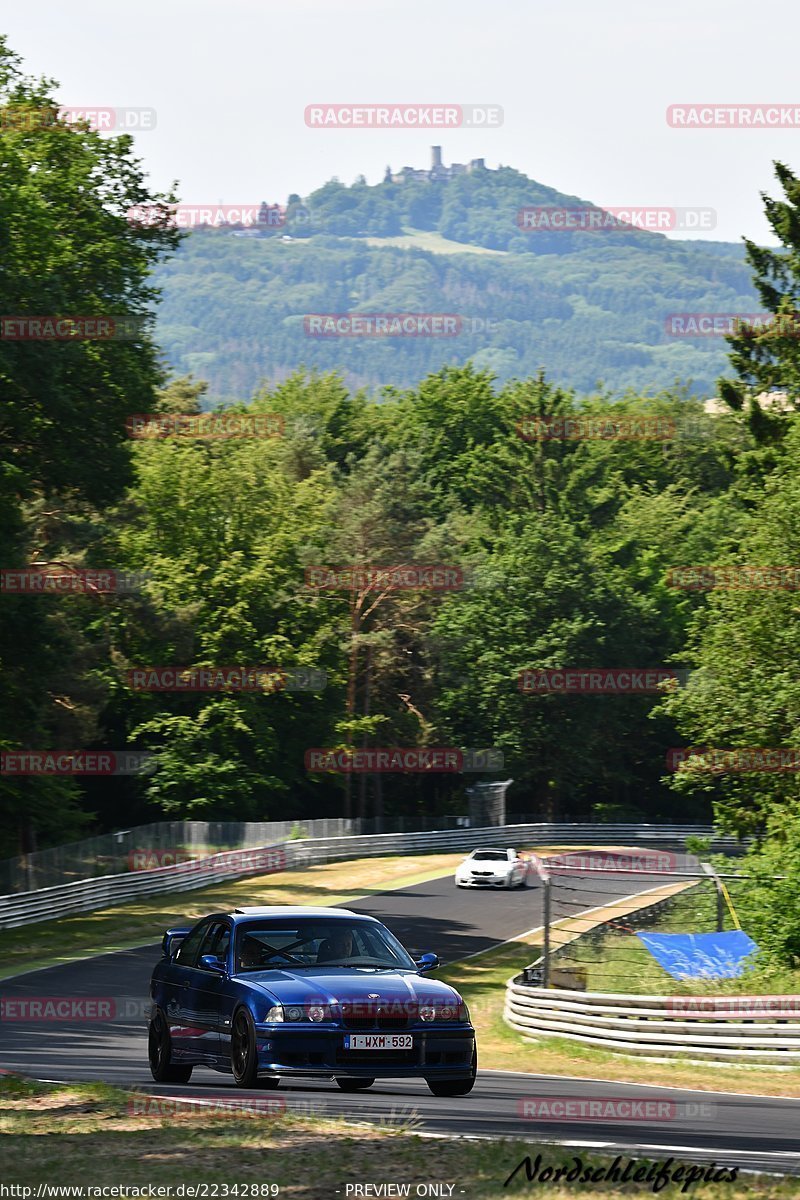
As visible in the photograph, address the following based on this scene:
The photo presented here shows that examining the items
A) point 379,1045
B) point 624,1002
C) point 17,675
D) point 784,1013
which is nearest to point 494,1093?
point 379,1045

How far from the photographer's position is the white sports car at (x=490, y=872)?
163 ft

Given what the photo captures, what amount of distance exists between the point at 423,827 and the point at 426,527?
47.7 ft

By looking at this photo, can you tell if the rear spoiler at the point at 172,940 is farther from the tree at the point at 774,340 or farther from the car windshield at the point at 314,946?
the tree at the point at 774,340

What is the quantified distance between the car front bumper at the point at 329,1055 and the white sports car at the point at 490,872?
38.1m

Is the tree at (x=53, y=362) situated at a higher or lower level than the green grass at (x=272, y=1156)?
higher

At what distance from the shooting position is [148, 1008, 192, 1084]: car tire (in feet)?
44.9

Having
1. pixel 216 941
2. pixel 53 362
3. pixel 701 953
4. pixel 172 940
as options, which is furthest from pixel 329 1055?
pixel 53 362

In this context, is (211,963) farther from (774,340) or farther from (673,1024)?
(774,340)

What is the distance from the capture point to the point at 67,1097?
467 inches

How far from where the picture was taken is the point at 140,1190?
8.06 m

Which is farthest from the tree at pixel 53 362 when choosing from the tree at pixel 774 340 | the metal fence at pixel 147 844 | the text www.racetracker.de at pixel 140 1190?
the text www.racetracker.de at pixel 140 1190

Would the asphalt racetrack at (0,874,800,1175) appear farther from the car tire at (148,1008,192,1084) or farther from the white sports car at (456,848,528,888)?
the white sports car at (456,848,528,888)

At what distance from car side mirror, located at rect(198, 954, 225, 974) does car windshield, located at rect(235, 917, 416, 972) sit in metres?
0.16

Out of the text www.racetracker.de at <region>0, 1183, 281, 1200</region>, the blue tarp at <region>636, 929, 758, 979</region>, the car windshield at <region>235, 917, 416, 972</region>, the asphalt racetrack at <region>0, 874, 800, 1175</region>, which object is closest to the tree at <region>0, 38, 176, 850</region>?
the asphalt racetrack at <region>0, 874, 800, 1175</region>
